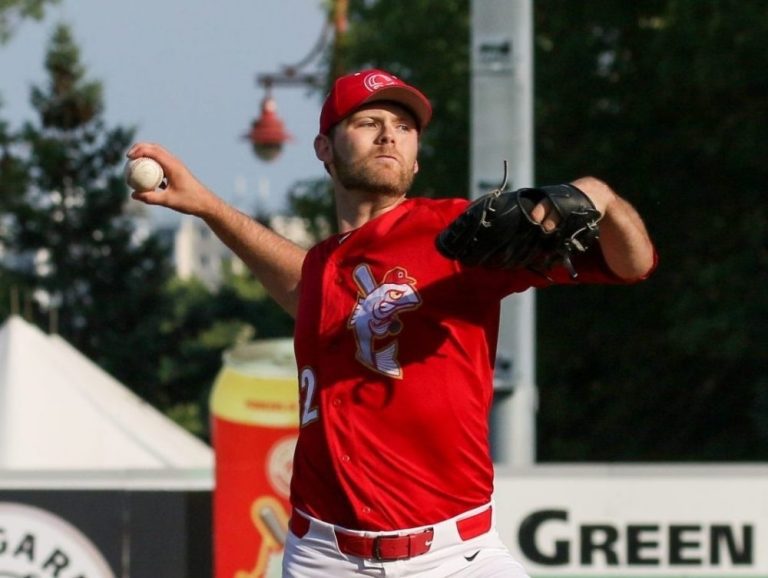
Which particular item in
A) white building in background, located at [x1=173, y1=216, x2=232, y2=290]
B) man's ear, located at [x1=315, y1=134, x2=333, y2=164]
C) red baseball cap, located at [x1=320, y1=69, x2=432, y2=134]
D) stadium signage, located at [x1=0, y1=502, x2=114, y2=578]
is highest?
red baseball cap, located at [x1=320, y1=69, x2=432, y2=134]

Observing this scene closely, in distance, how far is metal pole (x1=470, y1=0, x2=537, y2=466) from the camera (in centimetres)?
804

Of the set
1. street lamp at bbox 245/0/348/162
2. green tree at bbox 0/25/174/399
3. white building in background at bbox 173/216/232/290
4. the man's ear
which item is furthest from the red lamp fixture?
white building in background at bbox 173/216/232/290

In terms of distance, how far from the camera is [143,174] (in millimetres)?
4613

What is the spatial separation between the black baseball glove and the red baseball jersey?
29 cm

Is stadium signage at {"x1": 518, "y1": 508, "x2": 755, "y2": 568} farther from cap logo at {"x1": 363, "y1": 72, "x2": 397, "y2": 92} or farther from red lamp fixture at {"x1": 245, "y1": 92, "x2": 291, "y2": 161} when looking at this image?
red lamp fixture at {"x1": 245, "y1": 92, "x2": 291, "y2": 161}

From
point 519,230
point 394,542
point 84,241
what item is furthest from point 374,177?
point 84,241

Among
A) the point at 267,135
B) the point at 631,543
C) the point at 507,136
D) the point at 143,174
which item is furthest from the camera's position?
the point at 267,135

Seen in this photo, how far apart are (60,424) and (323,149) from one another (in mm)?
7218

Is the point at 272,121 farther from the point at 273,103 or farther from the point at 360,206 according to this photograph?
the point at 360,206

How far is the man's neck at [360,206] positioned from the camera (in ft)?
15.1

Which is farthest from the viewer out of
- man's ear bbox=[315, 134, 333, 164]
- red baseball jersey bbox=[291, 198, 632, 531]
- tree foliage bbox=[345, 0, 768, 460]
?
tree foliage bbox=[345, 0, 768, 460]

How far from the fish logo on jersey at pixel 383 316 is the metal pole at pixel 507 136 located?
365 centimetres

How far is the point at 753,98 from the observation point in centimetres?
2045

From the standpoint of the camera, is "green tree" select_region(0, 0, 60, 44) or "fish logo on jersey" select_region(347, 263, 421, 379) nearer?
"fish logo on jersey" select_region(347, 263, 421, 379)
